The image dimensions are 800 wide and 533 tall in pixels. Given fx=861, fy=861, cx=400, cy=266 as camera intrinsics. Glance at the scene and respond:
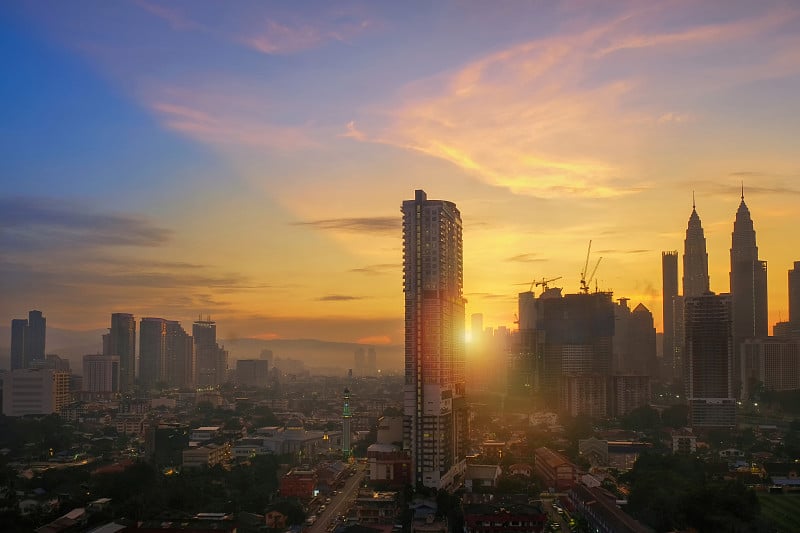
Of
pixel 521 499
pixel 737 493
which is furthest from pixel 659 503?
pixel 521 499

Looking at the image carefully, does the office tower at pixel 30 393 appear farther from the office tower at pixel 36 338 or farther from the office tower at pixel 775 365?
the office tower at pixel 775 365

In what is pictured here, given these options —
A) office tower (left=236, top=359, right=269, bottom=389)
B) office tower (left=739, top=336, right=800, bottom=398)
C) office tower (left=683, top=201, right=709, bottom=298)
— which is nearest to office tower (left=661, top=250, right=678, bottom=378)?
office tower (left=683, top=201, right=709, bottom=298)

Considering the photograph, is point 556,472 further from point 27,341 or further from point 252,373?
point 252,373

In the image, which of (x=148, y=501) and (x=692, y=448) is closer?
(x=148, y=501)

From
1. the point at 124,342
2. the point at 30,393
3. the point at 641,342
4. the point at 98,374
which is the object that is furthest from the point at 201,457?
the point at 641,342

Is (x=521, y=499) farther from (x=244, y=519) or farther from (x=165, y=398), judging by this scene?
(x=165, y=398)

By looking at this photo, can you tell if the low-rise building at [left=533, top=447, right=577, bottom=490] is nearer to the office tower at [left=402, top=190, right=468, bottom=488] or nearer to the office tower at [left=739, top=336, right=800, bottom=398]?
the office tower at [left=402, top=190, right=468, bottom=488]

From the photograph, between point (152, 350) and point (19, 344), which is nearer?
point (19, 344)

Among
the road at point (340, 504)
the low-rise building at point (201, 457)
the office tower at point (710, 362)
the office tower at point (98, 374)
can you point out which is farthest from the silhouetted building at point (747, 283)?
the office tower at point (98, 374)
